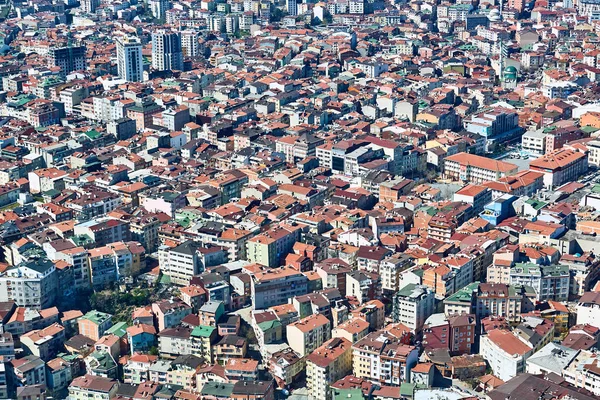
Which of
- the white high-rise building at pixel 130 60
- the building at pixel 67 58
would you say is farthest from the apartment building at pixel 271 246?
the building at pixel 67 58

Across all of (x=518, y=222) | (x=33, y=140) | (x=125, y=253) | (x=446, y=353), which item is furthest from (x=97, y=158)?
(x=446, y=353)

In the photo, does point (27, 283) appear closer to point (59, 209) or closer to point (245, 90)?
point (59, 209)

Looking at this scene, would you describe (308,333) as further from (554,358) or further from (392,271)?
(554,358)

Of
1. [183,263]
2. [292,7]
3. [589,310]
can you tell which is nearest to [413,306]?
[589,310]

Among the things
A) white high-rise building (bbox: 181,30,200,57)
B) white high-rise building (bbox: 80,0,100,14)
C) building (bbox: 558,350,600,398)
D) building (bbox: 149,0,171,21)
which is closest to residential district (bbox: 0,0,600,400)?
building (bbox: 558,350,600,398)

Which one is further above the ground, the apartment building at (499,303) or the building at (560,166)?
the building at (560,166)

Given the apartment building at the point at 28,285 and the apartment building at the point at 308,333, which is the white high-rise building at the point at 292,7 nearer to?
the apartment building at the point at 28,285
